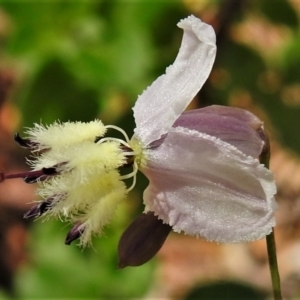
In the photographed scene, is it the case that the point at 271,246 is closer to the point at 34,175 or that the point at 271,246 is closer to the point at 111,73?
the point at 34,175

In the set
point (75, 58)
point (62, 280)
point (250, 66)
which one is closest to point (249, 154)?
point (75, 58)

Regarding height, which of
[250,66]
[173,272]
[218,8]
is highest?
[218,8]

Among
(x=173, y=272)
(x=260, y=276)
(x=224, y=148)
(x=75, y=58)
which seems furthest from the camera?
(x=173, y=272)

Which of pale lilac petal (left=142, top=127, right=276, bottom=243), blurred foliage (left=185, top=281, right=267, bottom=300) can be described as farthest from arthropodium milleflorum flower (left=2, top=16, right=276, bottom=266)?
blurred foliage (left=185, top=281, right=267, bottom=300)

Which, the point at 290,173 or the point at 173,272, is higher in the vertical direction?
the point at 290,173

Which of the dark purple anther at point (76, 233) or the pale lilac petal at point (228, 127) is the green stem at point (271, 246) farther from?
the dark purple anther at point (76, 233)

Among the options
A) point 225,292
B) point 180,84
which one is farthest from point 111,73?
point 180,84

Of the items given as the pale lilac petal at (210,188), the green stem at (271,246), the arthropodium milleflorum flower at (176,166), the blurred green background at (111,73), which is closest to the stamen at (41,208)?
the arthropodium milleflorum flower at (176,166)

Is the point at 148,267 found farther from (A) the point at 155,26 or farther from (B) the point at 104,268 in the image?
(A) the point at 155,26
